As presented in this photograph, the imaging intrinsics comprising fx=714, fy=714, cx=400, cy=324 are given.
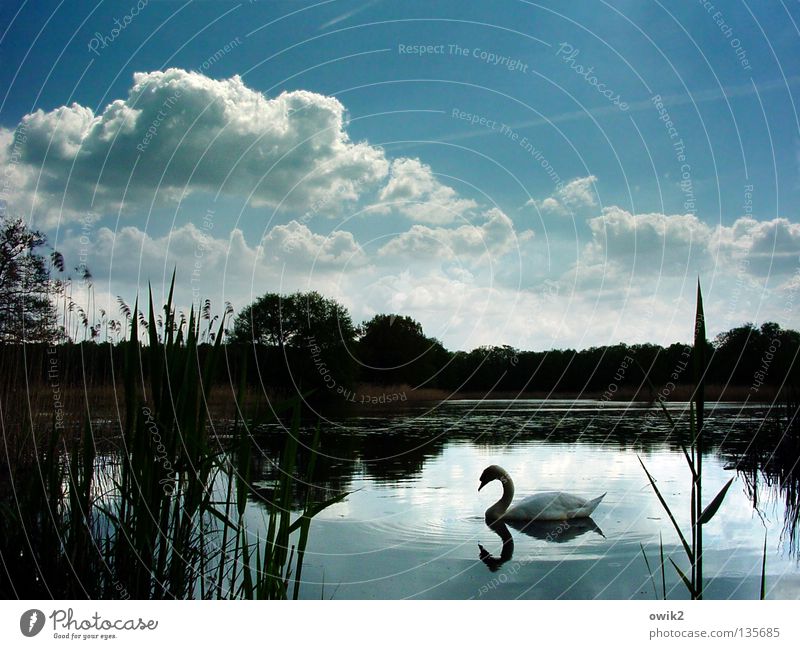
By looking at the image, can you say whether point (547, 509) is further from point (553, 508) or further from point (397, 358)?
point (397, 358)

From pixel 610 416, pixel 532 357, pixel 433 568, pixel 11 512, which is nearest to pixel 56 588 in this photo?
pixel 11 512

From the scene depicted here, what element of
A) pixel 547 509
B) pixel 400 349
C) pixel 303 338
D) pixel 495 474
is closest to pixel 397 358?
pixel 400 349

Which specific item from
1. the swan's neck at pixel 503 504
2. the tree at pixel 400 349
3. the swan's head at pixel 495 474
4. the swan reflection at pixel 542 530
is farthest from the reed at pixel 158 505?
the tree at pixel 400 349

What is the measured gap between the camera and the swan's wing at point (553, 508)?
295 inches

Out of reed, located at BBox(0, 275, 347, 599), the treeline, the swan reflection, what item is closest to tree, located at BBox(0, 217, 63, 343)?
the treeline

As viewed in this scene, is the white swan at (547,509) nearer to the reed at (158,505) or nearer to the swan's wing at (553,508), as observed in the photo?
the swan's wing at (553,508)

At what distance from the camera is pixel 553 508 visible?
24.6 ft

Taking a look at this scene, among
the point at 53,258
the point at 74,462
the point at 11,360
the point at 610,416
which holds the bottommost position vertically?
the point at 610,416

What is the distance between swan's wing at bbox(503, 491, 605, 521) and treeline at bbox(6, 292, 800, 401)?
5.98ft

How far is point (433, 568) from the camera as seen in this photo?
5.67m

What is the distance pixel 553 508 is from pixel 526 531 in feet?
1.41

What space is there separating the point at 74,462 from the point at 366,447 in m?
10.4

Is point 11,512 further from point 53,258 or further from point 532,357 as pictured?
point 532,357
